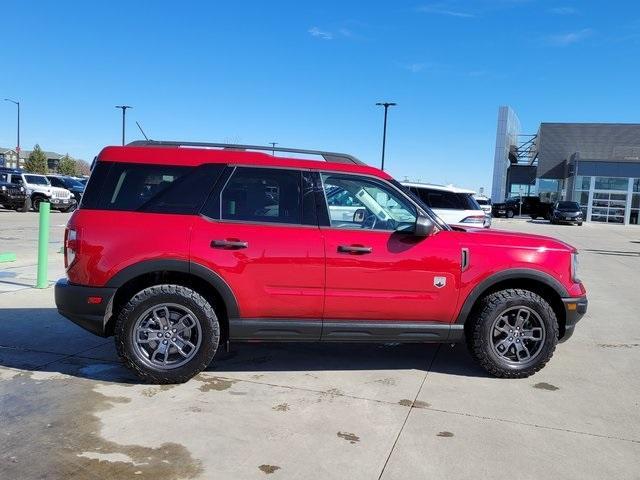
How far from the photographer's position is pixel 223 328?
472 centimetres

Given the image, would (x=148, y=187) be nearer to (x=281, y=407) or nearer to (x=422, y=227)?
(x=281, y=407)

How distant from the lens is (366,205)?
477 cm

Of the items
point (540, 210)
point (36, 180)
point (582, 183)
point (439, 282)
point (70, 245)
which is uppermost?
point (582, 183)

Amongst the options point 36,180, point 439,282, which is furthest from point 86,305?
point 36,180

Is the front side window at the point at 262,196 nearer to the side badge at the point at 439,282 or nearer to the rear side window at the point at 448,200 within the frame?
the side badge at the point at 439,282

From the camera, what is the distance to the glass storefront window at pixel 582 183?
142ft

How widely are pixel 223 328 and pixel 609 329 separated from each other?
4.90 m

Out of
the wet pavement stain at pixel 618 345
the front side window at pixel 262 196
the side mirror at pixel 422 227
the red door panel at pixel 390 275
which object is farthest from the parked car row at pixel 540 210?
the front side window at pixel 262 196

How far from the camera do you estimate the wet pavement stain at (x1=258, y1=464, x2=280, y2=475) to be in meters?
3.24

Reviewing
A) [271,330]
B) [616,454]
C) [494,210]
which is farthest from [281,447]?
[494,210]

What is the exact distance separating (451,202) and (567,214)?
2546cm

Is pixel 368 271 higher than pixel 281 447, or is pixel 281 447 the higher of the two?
pixel 368 271

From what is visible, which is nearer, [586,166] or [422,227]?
[422,227]

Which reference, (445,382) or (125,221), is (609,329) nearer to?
(445,382)
